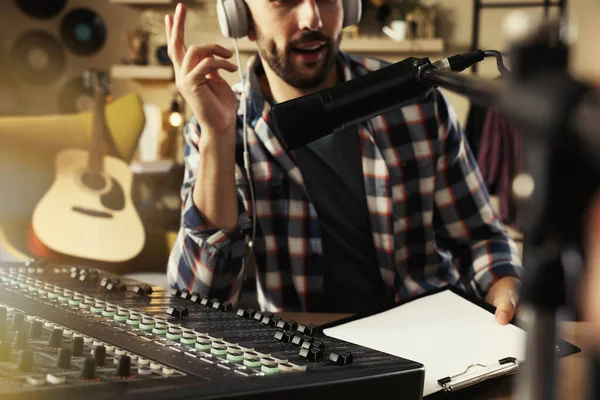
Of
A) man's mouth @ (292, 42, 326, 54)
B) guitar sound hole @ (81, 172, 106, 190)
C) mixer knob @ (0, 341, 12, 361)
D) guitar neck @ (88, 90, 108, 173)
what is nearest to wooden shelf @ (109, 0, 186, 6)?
guitar neck @ (88, 90, 108, 173)

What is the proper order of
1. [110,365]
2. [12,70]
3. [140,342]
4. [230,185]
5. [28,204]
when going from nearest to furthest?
1. [110,365]
2. [140,342]
3. [230,185]
4. [28,204]
5. [12,70]

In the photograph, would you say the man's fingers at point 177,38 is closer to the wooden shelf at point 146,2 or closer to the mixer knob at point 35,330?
the mixer knob at point 35,330

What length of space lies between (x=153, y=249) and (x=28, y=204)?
517 mm

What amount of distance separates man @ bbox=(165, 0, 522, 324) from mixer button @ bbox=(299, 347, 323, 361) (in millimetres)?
682

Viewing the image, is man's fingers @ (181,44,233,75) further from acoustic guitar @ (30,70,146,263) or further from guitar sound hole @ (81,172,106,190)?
guitar sound hole @ (81,172,106,190)

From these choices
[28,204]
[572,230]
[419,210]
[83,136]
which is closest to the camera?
[572,230]

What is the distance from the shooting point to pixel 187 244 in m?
1.34

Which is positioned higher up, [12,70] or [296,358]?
[12,70]

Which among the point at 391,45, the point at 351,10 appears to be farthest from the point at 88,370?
the point at 391,45

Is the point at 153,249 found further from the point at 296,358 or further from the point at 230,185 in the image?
the point at 296,358

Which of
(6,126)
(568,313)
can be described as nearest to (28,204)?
(6,126)

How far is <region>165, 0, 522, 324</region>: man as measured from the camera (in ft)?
4.64

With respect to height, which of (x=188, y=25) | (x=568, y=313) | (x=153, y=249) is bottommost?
(x=153, y=249)

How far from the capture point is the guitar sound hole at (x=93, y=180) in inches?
125
